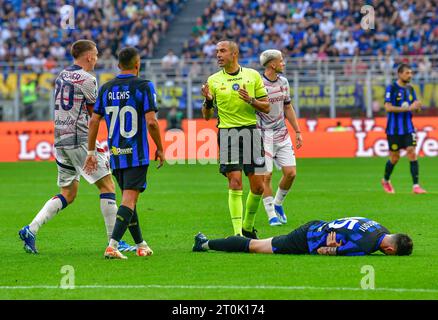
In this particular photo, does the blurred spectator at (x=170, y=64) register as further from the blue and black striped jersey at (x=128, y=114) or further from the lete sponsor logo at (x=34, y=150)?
the blue and black striped jersey at (x=128, y=114)

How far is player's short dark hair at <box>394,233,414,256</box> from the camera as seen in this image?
10438mm

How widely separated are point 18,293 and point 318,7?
107 feet

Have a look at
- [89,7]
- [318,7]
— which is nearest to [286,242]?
[318,7]

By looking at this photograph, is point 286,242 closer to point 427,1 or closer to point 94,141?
point 94,141

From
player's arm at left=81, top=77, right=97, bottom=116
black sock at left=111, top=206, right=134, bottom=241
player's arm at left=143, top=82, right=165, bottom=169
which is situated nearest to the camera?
player's arm at left=143, top=82, right=165, bottom=169

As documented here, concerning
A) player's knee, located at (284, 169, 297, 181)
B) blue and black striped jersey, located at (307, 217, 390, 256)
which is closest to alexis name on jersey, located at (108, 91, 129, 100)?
blue and black striped jersey, located at (307, 217, 390, 256)

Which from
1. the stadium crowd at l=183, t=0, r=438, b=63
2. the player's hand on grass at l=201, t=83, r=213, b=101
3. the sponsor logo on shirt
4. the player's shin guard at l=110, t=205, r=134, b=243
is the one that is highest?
the stadium crowd at l=183, t=0, r=438, b=63

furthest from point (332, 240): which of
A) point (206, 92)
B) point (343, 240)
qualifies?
point (206, 92)

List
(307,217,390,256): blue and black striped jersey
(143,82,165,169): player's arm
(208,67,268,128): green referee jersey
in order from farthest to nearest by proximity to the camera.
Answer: (208,67,268,128): green referee jersey
(143,82,165,169): player's arm
(307,217,390,256): blue and black striped jersey

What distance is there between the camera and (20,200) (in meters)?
19.1

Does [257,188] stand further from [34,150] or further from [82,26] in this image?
[82,26]

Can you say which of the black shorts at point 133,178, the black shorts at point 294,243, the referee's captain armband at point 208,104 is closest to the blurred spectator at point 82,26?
the referee's captain armband at point 208,104

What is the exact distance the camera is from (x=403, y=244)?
10.5 metres

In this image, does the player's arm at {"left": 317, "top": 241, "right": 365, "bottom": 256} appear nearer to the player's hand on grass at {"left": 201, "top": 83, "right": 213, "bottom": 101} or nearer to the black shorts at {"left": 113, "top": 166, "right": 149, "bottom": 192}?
the black shorts at {"left": 113, "top": 166, "right": 149, "bottom": 192}
